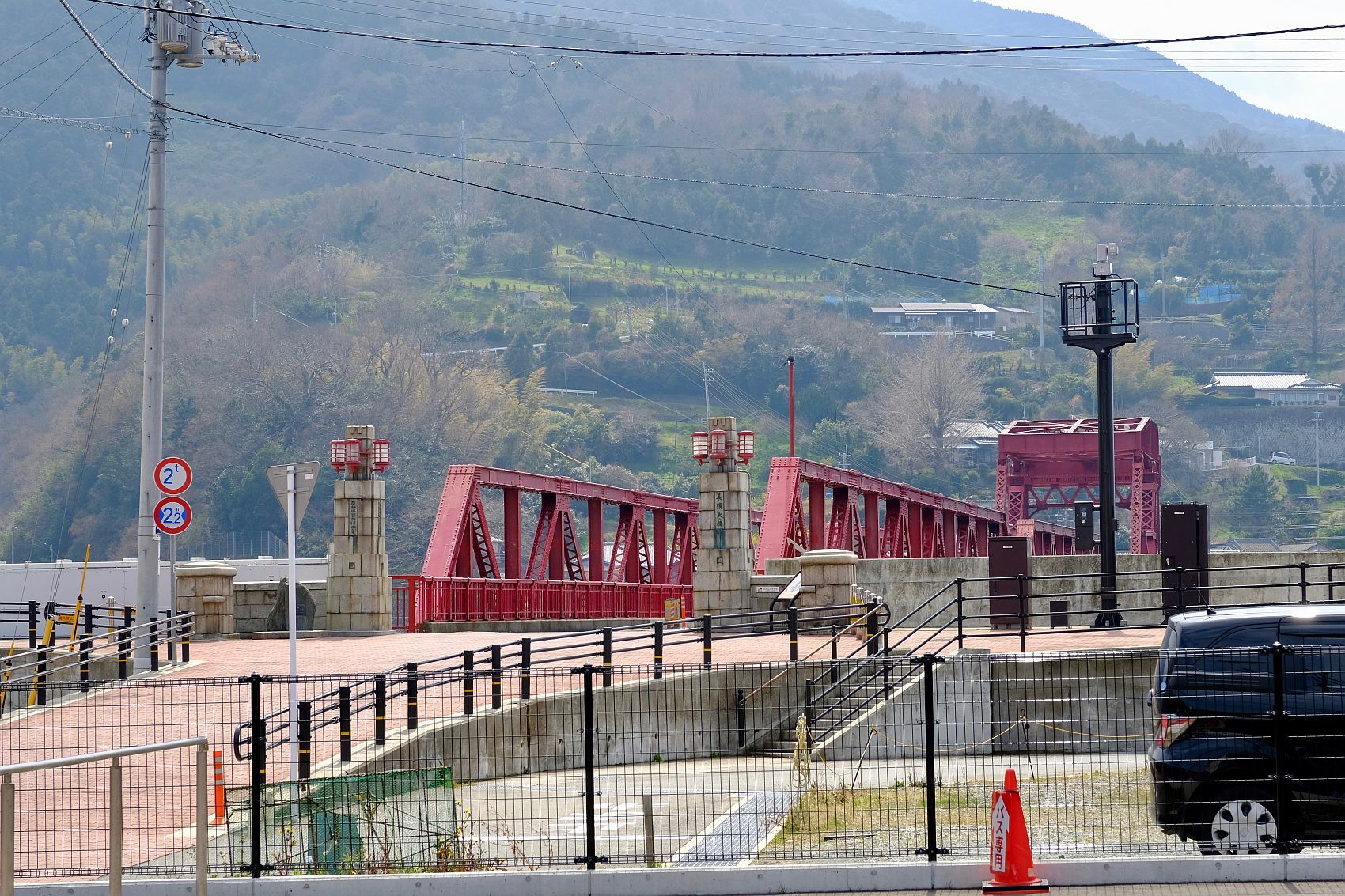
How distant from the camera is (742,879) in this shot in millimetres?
10133

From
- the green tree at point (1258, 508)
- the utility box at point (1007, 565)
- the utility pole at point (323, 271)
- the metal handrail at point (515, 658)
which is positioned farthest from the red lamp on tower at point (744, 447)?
the utility pole at point (323, 271)

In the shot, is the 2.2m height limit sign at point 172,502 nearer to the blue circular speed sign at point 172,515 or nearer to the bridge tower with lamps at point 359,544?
the blue circular speed sign at point 172,515

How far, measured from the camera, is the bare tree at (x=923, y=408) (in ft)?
504

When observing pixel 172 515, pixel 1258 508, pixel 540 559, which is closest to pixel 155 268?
pixel 172 515

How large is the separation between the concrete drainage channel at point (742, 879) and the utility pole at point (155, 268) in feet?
44.8

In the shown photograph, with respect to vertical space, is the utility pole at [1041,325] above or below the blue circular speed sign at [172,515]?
above

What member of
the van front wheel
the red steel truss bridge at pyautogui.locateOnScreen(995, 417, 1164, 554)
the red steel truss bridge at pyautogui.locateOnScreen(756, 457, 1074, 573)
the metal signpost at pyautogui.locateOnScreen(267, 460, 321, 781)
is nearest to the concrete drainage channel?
the van front wheel

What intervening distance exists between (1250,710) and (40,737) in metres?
12.3

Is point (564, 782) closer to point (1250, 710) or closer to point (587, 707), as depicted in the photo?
point (587, 707)

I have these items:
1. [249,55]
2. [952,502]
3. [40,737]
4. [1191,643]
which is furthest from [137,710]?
[952,502]

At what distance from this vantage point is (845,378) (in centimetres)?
16750

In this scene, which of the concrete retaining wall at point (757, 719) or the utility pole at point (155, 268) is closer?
the concrete retaining wall at point (757, 719)

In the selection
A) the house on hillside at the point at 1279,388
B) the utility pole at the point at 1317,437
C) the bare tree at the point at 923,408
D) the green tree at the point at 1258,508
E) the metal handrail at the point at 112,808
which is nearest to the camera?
the metal handrail at the point at 112,808

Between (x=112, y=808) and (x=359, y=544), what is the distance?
22908 mm
